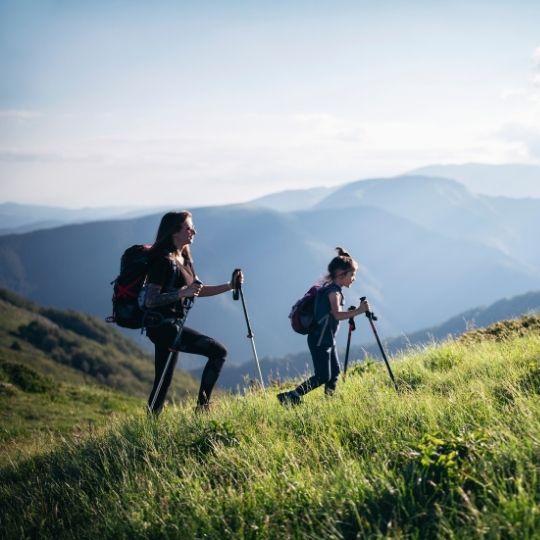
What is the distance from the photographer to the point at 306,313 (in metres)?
7.47

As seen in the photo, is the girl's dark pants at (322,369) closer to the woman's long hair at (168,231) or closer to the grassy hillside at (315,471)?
the grassy hillside at (315,471)

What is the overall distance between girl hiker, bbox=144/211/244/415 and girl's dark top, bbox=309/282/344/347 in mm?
1241

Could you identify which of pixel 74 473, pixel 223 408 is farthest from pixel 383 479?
pixel 74 473

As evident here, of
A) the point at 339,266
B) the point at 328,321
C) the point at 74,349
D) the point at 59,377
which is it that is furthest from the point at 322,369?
the point at 74,349

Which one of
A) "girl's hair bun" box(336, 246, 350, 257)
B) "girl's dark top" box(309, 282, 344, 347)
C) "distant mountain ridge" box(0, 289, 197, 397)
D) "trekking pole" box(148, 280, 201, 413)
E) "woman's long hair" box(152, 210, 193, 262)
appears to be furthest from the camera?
"distant mountain ridge" box(0, 289, 197, 397)

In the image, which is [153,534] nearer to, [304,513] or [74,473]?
[304,513]

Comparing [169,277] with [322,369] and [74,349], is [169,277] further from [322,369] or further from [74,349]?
[74,349]

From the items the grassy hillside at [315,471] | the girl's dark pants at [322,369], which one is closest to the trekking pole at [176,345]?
the grassy hillside at [315,471]

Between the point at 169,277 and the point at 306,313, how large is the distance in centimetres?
191

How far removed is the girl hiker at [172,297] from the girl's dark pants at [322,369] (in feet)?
3.83

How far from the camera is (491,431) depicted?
13.5 ft

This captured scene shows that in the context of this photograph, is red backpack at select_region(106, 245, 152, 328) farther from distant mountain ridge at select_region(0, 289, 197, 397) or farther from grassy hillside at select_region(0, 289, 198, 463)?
distant mountain ridge at select_region(0, 289, 197, 397)

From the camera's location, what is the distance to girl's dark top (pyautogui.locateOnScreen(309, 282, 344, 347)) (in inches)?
286

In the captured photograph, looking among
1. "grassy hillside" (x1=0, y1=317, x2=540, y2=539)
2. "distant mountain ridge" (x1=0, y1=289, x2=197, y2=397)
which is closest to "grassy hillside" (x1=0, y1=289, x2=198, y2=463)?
"distant mountain ridge" (x1=0, y1=289, x2=197, y2=397)
